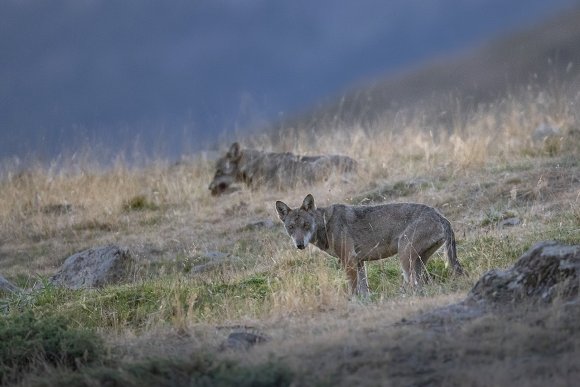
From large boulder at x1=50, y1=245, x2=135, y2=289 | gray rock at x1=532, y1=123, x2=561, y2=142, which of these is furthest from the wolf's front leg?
gray rock at x1=532, y1=123, x2=561, y2=142

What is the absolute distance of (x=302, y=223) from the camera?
1158cm

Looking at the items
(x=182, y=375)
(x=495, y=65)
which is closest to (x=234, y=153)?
(x=182, y=375)

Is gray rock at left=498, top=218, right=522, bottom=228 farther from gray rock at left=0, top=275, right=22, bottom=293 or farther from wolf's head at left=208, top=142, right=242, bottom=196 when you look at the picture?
wolf's head at left=208, top=142, right=242, bottom=196

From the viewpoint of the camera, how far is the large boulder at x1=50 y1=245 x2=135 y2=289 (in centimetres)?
1315

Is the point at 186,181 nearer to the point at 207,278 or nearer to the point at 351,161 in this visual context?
the point at 351,161

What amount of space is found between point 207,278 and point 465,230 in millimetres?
3825

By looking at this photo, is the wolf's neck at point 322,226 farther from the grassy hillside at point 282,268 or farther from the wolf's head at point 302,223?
the grassy hillside at point 282,268

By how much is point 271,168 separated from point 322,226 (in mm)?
7863

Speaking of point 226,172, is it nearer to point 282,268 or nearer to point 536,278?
point 282,268

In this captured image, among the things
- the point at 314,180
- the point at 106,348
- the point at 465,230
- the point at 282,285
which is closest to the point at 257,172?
the point at 314,180

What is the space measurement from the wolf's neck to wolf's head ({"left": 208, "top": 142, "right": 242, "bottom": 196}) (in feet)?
25.8

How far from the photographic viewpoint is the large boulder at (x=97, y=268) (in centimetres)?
1315

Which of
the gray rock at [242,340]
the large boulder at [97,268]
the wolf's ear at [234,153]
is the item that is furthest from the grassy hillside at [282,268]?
the wolf's ear at [234,153]

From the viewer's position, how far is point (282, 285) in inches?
422
